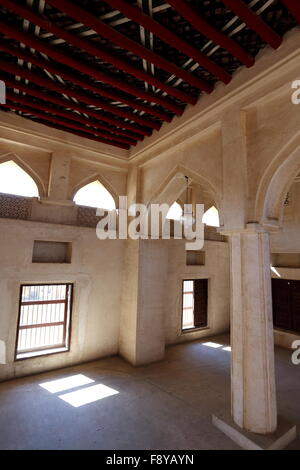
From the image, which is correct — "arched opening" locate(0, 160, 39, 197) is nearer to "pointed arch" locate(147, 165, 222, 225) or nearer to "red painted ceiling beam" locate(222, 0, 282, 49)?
"pointed arch" locate(147, 165, 222, 225)

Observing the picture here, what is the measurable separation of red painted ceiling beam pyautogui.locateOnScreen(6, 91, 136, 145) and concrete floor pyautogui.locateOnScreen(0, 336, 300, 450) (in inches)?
180

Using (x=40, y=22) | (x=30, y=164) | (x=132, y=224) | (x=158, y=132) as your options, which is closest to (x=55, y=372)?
(x=132, y=224)

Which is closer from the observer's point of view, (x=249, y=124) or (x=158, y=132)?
(x=249, y=124)

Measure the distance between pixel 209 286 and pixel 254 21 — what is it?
643cm

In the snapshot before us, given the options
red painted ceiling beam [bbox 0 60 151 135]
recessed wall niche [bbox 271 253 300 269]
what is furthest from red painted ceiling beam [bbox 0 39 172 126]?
recessed wall niche [bbox 271 253 300 269]

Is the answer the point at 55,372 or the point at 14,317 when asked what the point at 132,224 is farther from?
the point at 55,372

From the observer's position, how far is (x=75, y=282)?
517cm

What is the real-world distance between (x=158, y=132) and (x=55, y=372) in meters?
4.95

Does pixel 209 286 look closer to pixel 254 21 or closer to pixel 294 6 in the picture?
pixel 254 21

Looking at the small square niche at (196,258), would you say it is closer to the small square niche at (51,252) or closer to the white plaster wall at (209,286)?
the white plaster wall at (209,286)

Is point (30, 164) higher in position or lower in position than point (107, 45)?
lower

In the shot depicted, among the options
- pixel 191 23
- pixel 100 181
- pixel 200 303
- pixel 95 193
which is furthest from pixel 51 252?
pixel 200 303

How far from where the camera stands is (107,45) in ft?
10.00

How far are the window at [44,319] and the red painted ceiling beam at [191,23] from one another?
439 cm
